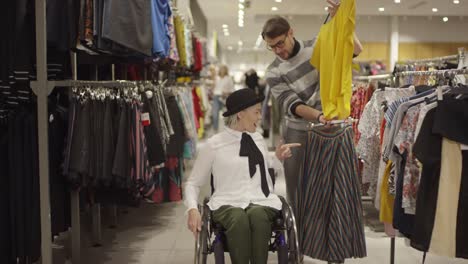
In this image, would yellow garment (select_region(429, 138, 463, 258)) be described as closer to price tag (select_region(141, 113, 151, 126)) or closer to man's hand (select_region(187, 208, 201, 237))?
man's hand (select_region(187, 208, 201, 237))

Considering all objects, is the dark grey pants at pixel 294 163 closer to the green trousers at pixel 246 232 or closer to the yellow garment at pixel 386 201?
the yellow garment at pixel 386 201

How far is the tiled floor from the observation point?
3797mm

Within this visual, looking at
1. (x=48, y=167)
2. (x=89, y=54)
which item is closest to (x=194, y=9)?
(x=89, y=54)

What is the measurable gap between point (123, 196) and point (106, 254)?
620 millimetres

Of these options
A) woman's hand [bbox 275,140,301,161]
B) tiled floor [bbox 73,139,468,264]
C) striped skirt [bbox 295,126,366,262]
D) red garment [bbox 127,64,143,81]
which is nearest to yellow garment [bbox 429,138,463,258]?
striped skirt [bbox 295,126,366,262]

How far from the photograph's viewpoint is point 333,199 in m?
2.99

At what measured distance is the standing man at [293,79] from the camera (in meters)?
3.04

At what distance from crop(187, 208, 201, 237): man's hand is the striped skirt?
0.80m

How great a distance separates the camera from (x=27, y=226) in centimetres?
307

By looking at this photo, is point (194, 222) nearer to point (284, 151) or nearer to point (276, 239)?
point (276, 239)

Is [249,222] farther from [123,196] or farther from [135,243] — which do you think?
[135,243]

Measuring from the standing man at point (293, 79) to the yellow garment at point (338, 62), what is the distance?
0.12 m

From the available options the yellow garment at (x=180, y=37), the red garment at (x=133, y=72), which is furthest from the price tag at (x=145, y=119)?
the yellow garment at (x=180, y=37)

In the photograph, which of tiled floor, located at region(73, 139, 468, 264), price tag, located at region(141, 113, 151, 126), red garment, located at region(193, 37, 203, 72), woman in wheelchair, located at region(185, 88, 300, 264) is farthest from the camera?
red garment, located at region(193, 37, 203, 72)
